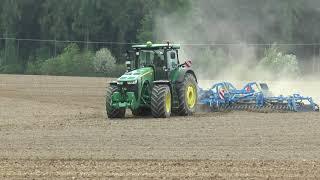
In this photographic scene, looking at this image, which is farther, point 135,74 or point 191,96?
point 191,96

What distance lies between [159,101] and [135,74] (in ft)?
3.94

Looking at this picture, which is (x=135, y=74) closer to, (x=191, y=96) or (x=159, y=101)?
(x=159, y=101)

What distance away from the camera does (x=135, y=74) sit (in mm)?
21484

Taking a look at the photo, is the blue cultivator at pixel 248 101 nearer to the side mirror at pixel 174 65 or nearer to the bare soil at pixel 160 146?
the bare soil at pixel 160 146

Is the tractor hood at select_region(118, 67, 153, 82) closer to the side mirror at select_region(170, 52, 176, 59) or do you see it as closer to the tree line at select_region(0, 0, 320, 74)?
the side mirror at select_region(170, 52, 176, 59)

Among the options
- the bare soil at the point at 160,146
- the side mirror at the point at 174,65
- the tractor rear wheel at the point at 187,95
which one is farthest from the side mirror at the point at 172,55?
the bare soil at the point at 160,146

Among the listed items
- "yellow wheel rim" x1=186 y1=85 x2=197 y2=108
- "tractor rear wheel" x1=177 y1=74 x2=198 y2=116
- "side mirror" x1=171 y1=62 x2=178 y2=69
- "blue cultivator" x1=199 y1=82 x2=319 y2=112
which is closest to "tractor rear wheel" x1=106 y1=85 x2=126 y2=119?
"tractor rear wheel" x1=177 y1=74 x2=198 y2=116

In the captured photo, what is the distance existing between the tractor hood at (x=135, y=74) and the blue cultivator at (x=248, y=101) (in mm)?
3135

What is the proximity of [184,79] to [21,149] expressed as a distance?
9.03m

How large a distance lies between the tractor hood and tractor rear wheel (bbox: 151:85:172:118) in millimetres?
605

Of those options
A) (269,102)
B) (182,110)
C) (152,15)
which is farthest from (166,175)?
(152,15)

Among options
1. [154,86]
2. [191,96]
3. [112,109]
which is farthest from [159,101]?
[191,96]

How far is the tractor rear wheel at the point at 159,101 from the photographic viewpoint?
2088cm

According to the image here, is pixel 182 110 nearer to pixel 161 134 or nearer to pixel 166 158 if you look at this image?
pixel 161 134
